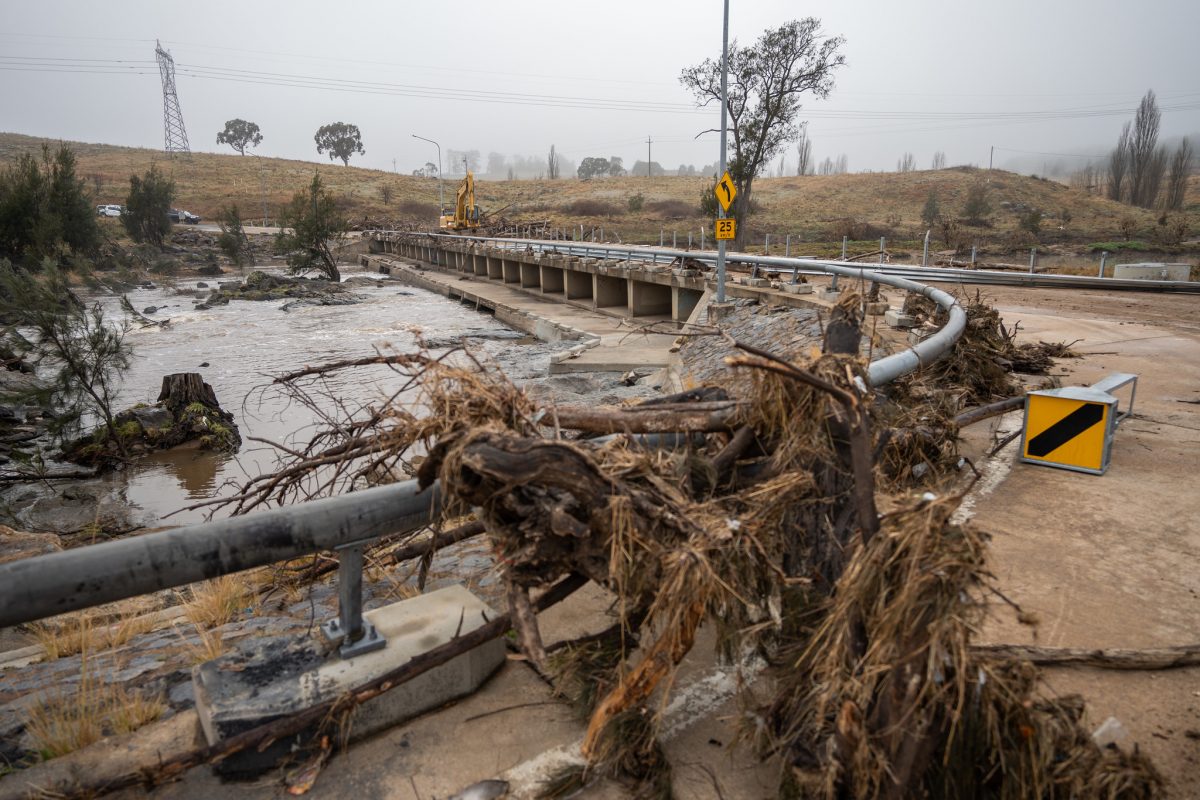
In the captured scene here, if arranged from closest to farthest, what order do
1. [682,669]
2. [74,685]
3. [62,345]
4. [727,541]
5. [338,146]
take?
[727,541]
[682,669]
[74,685]
[62,345]
[338,146]

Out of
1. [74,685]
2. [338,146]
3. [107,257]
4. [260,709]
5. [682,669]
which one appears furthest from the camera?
[338,146]

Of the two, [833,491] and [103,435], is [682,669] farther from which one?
[103,435]

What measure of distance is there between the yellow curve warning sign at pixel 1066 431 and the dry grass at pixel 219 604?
577 cm

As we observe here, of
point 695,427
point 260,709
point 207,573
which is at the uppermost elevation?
point 695,427

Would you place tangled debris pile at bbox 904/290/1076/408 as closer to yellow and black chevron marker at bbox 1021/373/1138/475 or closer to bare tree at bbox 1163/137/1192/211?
yellow and black chevron marker at bbox 1021/373/1138/475

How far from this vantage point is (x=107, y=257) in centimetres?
4541

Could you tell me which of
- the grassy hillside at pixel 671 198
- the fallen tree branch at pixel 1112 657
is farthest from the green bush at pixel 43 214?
the fallen tree branch at pixel 1112 657

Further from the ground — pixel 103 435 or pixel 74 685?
pixel 74 685

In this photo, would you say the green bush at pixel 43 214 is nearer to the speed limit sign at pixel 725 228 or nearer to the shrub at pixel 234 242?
the shrub at pixel 234 242

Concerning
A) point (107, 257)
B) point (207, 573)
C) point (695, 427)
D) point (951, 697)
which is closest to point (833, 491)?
point (695, 427)

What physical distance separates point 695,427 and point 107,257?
173ft

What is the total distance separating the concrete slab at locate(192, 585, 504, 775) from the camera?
2.36 metres

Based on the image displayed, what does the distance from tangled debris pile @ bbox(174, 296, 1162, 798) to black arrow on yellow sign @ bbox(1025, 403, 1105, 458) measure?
4.22 meters

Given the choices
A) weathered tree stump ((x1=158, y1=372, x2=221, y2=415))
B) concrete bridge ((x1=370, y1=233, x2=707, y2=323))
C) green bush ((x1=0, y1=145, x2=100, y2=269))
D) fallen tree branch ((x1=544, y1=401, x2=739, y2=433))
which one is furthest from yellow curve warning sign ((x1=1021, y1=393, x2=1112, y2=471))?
green bush ((x1=0, y1=145, x2=100, y2=269))
